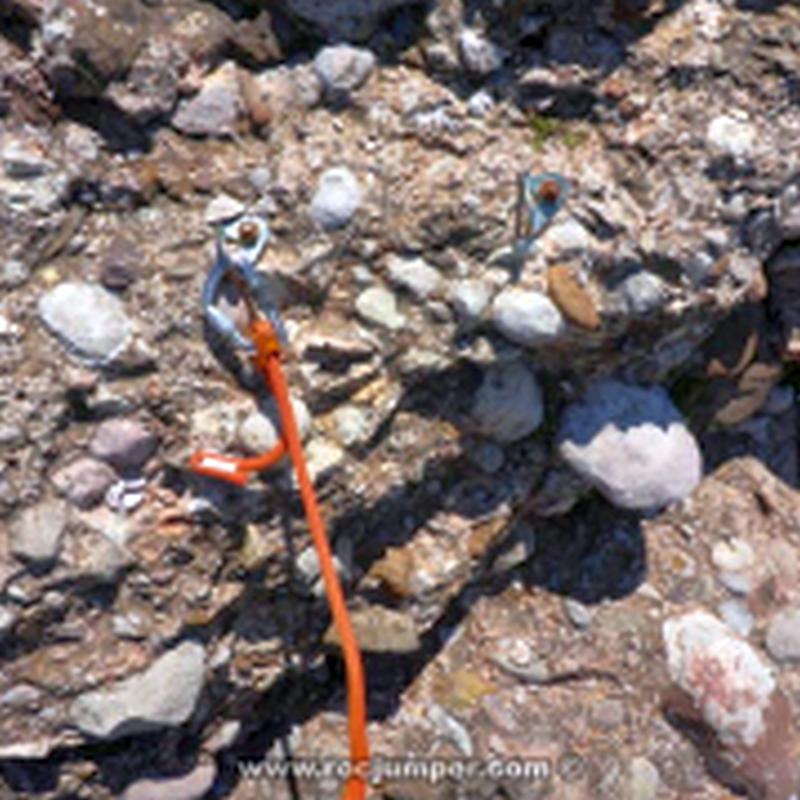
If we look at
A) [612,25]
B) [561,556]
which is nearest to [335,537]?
[561,556]

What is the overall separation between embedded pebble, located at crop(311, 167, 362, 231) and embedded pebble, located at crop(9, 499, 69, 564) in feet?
2.65

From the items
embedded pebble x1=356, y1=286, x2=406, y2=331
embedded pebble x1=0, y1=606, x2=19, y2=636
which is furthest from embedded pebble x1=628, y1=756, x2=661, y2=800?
embedded pebble x1=0, y1=606, x2=19, y2=636

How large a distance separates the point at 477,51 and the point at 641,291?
64 centimetres

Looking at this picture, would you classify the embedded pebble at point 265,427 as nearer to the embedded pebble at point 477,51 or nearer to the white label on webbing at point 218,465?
the white label on webbing at point 218,465

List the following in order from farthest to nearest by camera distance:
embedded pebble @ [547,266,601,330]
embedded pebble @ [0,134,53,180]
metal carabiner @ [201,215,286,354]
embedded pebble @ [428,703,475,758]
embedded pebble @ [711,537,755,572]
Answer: embedded pebble @ [711,537,755,572]
embedded pebble @ [428,703,475,758]
embedded pebble @ [547,266,601,330]
metal carabiner @ [201,215,286,354]
embedded pebble @ [0,134,53,180]

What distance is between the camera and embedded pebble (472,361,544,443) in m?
2.11

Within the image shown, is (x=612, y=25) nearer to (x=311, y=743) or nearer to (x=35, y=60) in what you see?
(x=35, y=60)

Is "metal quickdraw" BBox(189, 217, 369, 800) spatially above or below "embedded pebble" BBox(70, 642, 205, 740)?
above

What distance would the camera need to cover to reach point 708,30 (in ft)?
6.81

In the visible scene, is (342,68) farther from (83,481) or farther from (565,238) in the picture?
(83,481)

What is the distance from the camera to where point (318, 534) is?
188 cm

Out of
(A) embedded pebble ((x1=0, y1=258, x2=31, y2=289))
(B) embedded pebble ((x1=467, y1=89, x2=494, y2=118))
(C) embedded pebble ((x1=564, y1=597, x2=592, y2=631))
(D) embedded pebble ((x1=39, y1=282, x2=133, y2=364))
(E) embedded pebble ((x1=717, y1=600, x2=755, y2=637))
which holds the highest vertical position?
(A) embedded pebble ((x1=0, y1=258, x2=31, y2=289))

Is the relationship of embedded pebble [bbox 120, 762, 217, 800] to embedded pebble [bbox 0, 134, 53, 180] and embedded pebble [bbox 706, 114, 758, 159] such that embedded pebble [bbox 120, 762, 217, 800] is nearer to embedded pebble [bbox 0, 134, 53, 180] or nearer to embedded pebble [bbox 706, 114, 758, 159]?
embedded pebble [bbox 0, 134, 53, 180]

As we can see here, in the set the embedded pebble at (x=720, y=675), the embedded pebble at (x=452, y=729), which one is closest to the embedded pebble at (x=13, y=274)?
the embedded pebble at (x=452, y=729)
